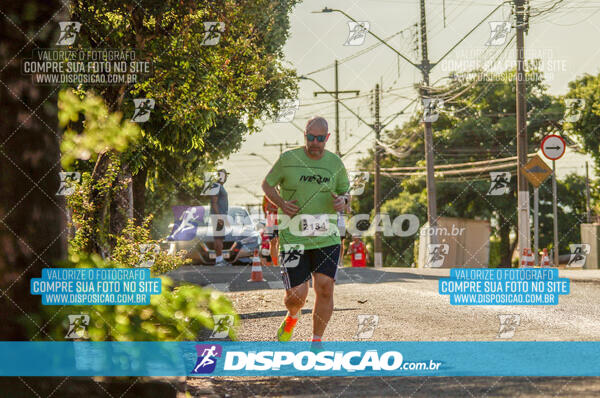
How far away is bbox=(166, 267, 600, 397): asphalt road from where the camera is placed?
18.5 ft

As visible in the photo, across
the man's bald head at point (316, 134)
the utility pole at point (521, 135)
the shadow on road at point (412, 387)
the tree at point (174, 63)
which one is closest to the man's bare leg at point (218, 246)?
the tree at point (174, 63)

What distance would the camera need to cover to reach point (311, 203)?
655 cm

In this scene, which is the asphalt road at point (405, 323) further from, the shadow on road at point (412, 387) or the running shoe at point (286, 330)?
the running shoe at point (286, 330)

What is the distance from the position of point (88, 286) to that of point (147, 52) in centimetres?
482

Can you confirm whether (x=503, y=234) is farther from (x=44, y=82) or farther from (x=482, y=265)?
(x=44, y=82)

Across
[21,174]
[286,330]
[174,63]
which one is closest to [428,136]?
[174,63]

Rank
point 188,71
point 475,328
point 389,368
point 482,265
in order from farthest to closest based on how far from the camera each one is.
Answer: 1. point 482,265
2. point 188,71
3. point 475,328
4. point 389,368

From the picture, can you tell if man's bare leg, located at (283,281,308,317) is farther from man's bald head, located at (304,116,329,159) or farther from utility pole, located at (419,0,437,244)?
utility pole, located at (419,0,437,244)

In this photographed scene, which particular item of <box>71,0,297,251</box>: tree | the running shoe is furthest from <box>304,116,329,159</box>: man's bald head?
<box>71,0,297,251</box>: tree

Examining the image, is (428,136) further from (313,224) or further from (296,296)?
(313,224)

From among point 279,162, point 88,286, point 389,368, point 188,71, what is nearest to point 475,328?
point 389,368

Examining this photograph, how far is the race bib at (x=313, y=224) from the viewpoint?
21.5 ft

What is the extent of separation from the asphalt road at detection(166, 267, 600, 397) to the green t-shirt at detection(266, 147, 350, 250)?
3.84 ft

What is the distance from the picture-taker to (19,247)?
16.0 ft
